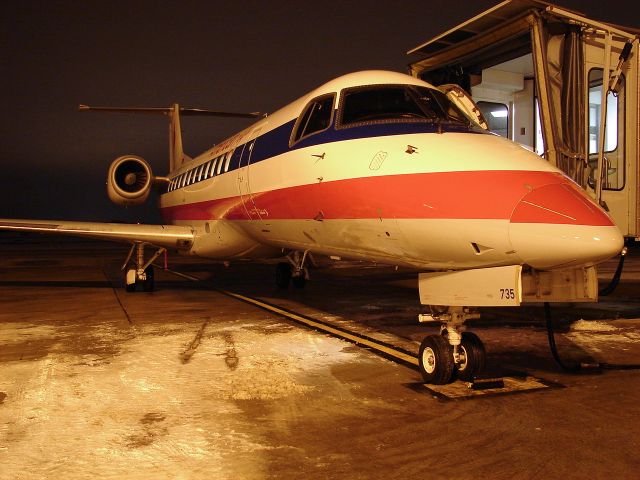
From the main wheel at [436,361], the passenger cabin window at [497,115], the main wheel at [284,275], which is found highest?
the passenger cabin window at [497,115]

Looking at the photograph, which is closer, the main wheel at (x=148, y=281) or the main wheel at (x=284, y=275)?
the main wheel at (x=148, y=281)

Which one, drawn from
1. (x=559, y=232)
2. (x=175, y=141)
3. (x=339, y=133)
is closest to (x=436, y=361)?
(x=559, y=232)

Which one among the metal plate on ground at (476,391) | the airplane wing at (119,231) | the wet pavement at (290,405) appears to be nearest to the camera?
the wet pavement at (290,405)

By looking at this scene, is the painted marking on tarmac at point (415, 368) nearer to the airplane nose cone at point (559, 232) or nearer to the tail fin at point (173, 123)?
the airplane nose cone at point (559, 232)

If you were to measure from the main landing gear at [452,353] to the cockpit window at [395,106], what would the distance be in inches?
72.8

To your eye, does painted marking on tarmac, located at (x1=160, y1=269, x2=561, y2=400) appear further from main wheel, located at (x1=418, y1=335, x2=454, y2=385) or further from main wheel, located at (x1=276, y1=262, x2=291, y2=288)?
main wheel, located at (x1=276, y1=262, x2=291, y2=288)

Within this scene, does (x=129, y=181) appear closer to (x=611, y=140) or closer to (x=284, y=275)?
(x=284, y=275)

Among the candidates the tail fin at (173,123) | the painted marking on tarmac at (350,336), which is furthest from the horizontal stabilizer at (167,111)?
the painted marking on tarmac at (350,336)

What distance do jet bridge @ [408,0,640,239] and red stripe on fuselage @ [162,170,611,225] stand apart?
7.52 feet

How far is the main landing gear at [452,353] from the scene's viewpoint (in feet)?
17.9

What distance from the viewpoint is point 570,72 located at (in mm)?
7480

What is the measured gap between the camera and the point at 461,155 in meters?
4.96

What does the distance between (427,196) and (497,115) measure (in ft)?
22.1

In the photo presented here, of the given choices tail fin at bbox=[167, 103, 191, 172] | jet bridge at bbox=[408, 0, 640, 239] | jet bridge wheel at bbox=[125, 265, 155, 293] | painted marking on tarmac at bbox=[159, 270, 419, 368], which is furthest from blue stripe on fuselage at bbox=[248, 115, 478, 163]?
tail fin at bbox=[167, 103, 191, 172]
